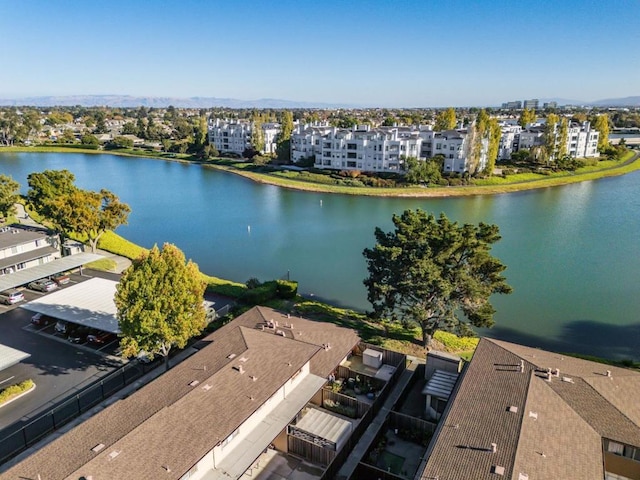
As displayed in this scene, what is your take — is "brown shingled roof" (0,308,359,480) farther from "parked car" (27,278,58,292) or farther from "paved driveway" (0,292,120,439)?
"parked car" (27,278,58,292)

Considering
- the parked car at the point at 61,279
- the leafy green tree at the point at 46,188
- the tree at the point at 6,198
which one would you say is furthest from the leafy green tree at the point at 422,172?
the tree at the point at 6,198

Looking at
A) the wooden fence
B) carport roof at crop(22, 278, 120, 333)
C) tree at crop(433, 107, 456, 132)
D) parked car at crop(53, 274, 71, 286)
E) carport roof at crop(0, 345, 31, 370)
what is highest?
tree at crop(433, 107, 456, 132)

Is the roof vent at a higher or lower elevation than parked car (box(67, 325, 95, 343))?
higher

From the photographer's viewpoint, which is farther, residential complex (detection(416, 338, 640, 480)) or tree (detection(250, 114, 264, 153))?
tree (detection(250, 114, 264, 153))

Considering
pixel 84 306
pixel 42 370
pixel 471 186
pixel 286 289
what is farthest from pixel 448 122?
pixel 42 370

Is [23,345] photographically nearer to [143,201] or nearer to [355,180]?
[143,201]

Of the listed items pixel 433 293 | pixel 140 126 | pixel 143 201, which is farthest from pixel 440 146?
pixel 140 126

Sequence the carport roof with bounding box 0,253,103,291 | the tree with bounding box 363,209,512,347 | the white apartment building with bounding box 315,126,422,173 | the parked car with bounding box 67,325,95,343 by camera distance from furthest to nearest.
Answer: the white apartment building with bounding box 315,126,422,173 → the carport roof with bounding box 0,253,103,291 → the parked car with bounding box 67,325,95,343 → the tree with bounding box 363,209,512,347

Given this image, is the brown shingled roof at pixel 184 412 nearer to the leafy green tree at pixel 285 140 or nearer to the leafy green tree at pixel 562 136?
the leafy green tree at pixel 285 140

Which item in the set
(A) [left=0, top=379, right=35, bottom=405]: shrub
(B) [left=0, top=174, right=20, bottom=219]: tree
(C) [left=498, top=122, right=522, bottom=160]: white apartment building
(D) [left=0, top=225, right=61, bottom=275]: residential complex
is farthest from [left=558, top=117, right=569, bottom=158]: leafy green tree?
(A) [left=0, top=379, right=35, bottom=405]: shrub
